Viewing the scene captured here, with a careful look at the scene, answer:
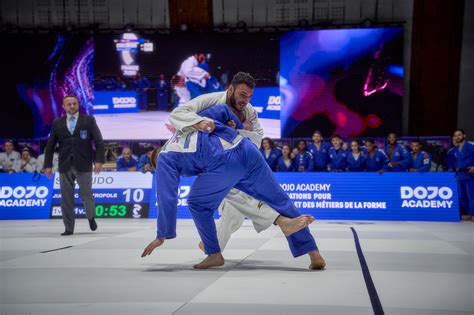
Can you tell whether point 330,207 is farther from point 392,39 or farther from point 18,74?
point 18,74

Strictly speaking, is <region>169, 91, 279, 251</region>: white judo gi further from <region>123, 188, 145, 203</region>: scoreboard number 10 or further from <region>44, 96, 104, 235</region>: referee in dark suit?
<region>123, 188, 145, 203</region>: scoreboard number 10

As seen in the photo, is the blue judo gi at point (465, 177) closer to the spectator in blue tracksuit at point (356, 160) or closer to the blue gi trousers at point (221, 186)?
the spectator in blue tracksuit at point (356, 160)

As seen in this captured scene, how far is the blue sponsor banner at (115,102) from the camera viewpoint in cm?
1806

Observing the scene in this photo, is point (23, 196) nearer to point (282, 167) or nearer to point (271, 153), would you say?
point (271, 153)

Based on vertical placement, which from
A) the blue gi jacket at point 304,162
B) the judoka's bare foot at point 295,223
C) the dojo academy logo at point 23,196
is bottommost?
the dojo academy logo at point 23,196

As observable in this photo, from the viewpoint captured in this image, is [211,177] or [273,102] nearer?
[211,177]

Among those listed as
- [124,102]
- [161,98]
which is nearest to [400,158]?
[161,98]

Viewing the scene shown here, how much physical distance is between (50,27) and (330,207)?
38.7ft

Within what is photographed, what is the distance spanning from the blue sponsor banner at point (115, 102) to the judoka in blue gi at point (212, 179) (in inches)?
538

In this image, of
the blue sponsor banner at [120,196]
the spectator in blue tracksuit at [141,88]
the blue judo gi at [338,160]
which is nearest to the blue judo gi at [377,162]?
the blue judo gi at [338,160]

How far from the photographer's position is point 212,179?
4609mm

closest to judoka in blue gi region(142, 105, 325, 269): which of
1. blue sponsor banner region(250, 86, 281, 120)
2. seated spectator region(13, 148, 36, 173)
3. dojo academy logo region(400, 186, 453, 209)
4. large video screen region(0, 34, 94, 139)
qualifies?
dojo academy logo region(400, 186, 453, 209)

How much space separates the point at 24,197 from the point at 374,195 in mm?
7313

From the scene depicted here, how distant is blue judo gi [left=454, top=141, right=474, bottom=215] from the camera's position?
463 inches
